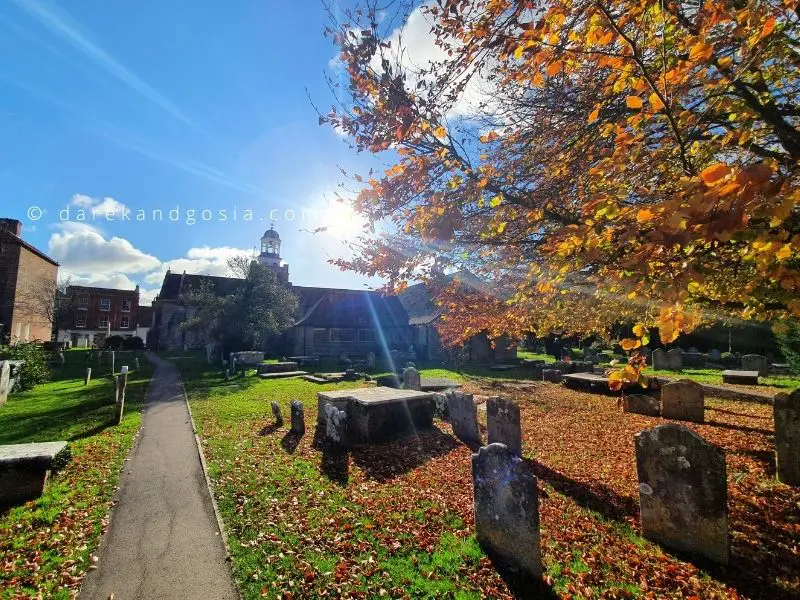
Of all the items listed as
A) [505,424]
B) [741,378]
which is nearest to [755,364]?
[741,378]

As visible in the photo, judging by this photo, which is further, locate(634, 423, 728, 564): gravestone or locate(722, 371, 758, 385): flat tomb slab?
locate(722, 371, 758, 385): flat tomb slab

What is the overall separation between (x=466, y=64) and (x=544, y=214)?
2.22m

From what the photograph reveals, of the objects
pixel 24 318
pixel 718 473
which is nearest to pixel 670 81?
pixel 718 473

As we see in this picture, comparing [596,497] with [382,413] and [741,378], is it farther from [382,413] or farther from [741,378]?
[741,378]

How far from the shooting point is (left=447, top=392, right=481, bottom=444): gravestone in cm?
993

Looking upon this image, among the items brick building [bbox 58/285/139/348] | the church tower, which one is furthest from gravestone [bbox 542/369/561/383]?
brick building [bbox 58/285/139/348]

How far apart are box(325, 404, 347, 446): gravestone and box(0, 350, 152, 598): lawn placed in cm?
445

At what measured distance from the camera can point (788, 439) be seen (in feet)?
22.4

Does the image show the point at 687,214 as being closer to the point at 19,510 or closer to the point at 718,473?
the point at 718,473

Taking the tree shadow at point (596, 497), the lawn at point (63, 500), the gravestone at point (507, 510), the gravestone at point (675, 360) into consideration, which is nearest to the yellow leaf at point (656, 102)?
the gravestone at point (507, 510)

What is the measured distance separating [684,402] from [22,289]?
53319 mm

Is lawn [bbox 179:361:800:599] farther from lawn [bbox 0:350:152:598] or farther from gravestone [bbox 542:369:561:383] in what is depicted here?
gravestone [bbox 542:369:561:383]

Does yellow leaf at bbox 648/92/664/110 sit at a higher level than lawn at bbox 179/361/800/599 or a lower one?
higher

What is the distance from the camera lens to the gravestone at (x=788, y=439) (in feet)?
22.1
